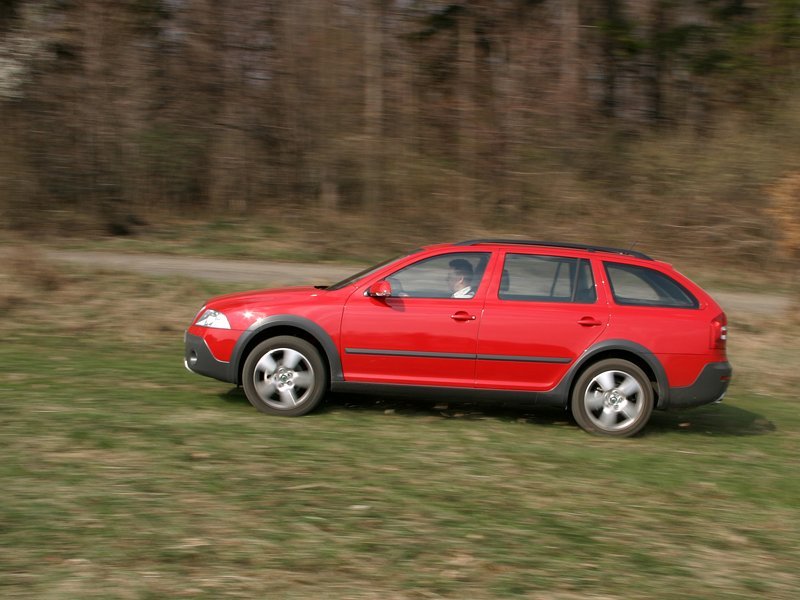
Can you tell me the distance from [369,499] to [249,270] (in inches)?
486

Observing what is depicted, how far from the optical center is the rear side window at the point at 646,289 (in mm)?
8344

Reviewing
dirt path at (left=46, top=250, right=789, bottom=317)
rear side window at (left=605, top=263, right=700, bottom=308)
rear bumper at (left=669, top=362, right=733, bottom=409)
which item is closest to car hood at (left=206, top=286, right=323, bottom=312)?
rear side window at (left=605, top=263, right=700, bottom=308)

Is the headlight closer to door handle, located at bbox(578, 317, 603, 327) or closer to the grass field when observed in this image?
the grass field

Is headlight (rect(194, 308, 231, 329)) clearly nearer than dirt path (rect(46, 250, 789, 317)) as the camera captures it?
Yes

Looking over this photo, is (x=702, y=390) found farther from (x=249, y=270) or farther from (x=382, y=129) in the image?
(x=382, y=129)

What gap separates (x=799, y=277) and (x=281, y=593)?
17883 mm

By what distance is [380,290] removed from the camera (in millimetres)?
8109

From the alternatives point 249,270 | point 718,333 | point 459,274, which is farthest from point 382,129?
point 718,333

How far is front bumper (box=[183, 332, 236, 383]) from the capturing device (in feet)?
27.0

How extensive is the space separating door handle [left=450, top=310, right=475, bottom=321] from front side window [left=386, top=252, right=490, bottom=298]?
18 cm

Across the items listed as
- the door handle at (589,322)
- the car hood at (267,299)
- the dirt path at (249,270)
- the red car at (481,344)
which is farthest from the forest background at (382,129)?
the door handle at (589,322)

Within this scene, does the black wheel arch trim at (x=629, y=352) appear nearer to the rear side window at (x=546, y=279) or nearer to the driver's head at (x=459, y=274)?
the rear side window at (x=546, y=279)

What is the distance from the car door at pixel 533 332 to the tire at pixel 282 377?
1394mm

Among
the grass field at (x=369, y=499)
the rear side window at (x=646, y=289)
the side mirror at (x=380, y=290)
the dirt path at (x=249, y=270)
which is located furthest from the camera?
the dirt path at (x=249, y=270)
